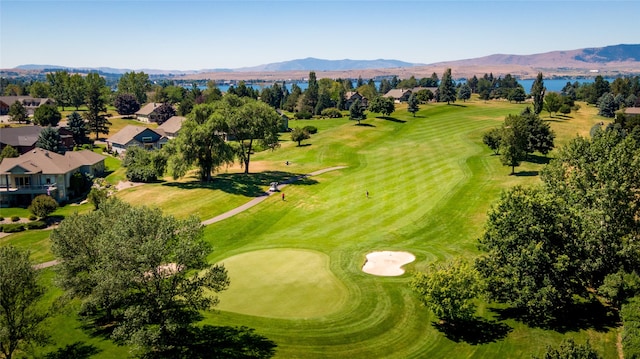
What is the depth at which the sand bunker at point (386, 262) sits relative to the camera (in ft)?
154

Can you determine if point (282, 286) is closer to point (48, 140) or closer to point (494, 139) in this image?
point (494, 139)

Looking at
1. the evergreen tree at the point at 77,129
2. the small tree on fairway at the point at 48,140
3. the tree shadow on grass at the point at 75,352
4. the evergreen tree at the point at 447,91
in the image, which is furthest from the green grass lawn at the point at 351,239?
the evergreen tree at the point at 447,91

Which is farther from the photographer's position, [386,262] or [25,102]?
[25,102]

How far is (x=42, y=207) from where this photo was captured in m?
67.4

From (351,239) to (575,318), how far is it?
1032 inches

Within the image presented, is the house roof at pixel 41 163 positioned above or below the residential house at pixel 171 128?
below

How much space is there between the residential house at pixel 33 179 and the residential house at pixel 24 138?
3441cm

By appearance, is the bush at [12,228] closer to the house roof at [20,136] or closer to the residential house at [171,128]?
the house roof at [20,136]

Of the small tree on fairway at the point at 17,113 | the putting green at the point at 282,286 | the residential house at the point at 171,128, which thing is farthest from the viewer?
the small tree on fairway at the point at 17,113

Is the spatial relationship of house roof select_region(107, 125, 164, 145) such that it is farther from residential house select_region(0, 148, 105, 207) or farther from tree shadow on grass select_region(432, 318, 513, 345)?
tree shadow on grass select_region(432, 318, 513, 345)

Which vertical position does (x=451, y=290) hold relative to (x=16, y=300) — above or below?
below

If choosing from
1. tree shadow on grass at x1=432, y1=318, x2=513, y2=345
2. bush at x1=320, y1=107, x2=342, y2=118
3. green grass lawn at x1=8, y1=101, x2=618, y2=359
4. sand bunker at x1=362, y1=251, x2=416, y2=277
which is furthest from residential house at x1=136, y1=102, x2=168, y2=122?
tree shadow on grass at x1=432, y1=318, x2=513, y2=345

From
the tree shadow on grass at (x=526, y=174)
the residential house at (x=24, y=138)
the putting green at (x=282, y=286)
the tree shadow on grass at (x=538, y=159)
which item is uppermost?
the residential house at (x=24, y=138)

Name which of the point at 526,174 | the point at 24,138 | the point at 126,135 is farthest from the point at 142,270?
the point at 126,135
